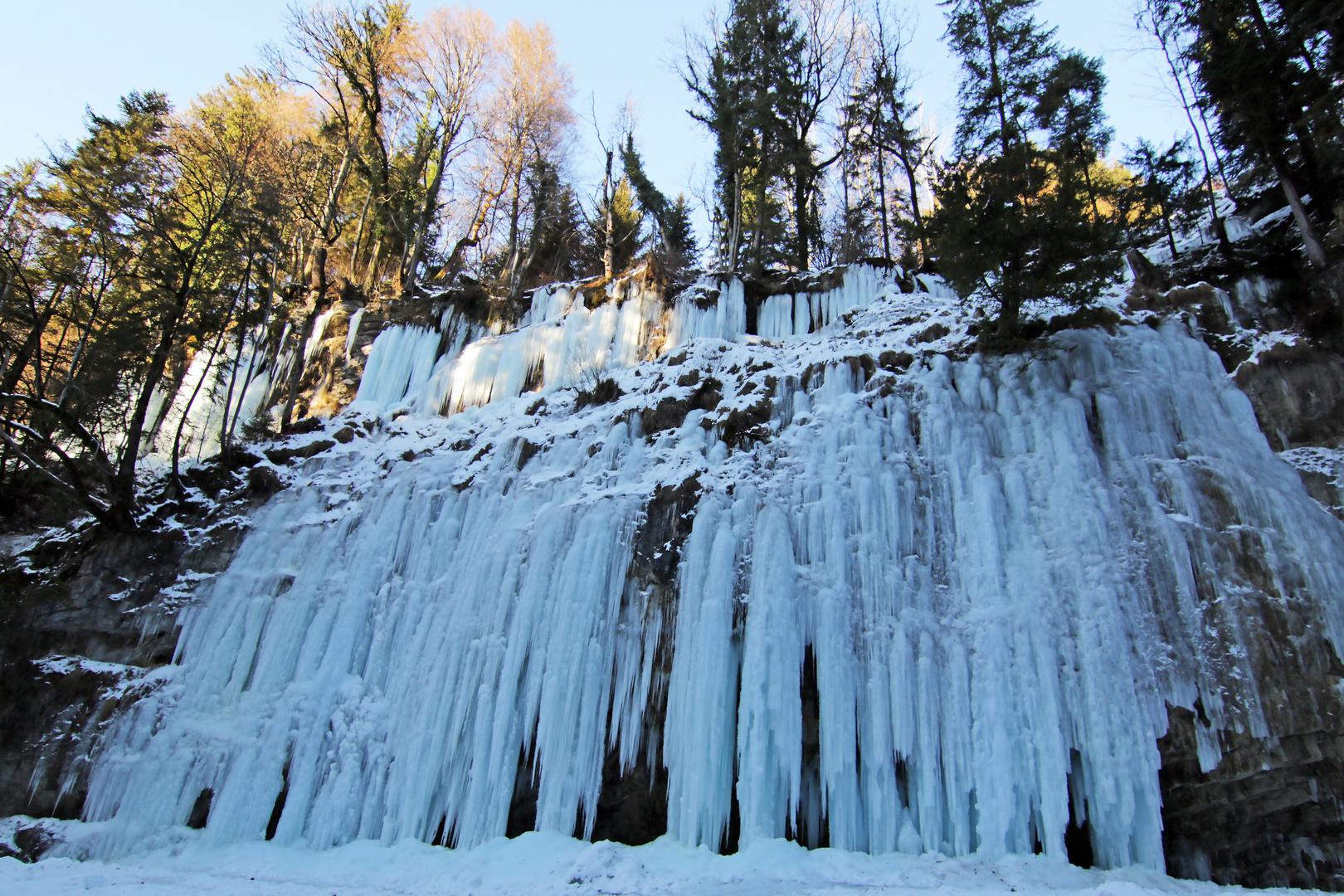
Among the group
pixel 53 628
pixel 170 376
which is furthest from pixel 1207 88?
pixel 170 376

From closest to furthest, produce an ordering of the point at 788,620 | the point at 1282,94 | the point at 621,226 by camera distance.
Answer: the point at 788,620
the point at 1282,94
the point at 621,226

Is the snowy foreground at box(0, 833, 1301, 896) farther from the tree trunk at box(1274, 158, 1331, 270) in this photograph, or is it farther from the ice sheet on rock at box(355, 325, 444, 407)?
the ice sheet on rock at box(355, 325, 444, 407)

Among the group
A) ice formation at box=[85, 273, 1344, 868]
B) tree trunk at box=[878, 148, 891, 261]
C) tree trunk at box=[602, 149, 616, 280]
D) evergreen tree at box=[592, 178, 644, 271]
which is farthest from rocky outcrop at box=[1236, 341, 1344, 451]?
evergreen tree at box=[592, 178, 644, 271]

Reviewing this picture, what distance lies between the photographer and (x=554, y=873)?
7.58 metres

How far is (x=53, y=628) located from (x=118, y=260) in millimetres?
10329

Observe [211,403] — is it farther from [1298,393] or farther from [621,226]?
[1298,393]

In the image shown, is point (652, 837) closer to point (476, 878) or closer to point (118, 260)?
point (476, 878)

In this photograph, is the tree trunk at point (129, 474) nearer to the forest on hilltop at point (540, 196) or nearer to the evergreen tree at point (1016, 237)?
the forest on hilltop at point (540, 196)

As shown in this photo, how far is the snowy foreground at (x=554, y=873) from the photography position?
6.57 meters

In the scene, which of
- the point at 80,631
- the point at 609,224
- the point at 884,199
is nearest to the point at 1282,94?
the point at 884,199

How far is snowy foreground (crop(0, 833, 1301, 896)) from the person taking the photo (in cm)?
657

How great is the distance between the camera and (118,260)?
16.5 metres

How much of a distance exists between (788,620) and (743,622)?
0.62m

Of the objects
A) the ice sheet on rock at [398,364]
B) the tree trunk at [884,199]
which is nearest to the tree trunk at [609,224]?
the ice sheet on rock at [398,364]
